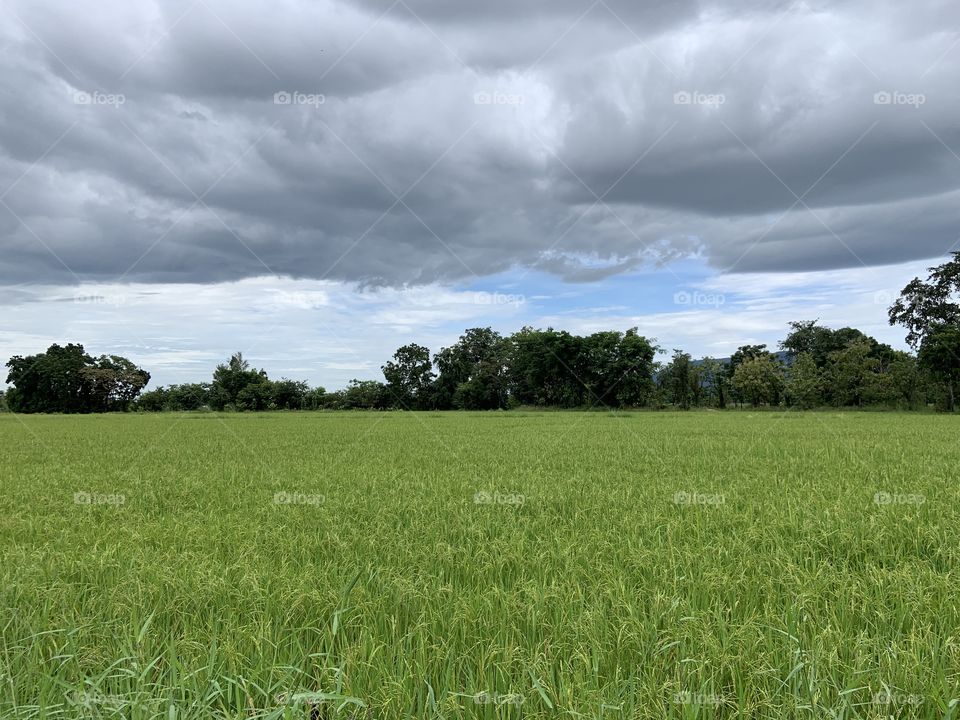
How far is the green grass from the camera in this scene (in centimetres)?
338

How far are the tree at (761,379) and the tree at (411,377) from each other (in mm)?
39317

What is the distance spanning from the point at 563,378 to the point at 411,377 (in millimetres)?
21231

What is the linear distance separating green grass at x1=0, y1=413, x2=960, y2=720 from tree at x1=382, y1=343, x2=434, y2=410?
67.2m

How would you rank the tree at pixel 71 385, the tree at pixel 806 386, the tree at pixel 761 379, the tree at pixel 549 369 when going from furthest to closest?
the tree at pixel 71 385 → the tree at pixel 549 369 → the tree at pixel 761 379 → the tree at pixel 806 386

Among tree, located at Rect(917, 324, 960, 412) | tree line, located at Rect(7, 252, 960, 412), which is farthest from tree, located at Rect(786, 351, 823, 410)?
tree, located at Rect(917, 324, 960, 412)

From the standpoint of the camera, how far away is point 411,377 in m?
79.0

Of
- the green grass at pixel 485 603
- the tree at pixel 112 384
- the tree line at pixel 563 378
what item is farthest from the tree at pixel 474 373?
the green grass at pixel 485 603

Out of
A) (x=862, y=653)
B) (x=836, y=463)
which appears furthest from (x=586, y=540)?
(x=836, y=463)

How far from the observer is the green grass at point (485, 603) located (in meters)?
3.38

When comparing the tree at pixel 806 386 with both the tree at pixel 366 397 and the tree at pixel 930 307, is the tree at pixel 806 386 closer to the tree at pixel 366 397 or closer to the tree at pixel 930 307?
the tree at pixel 930 307

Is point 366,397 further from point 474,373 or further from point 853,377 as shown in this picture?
point 853,377

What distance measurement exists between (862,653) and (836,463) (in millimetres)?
12374

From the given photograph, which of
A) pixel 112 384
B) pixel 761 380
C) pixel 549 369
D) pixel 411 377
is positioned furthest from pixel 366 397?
pixel 761 380

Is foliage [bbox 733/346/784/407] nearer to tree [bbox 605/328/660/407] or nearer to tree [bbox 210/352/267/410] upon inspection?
tree [bbox 605/328/660/407]
